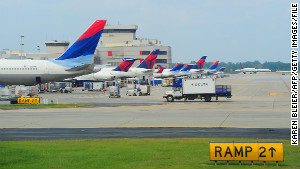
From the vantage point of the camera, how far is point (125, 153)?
2788 cm

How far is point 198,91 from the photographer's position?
78.8m

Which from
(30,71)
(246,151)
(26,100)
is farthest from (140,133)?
(26,100)

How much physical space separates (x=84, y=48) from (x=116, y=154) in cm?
4652

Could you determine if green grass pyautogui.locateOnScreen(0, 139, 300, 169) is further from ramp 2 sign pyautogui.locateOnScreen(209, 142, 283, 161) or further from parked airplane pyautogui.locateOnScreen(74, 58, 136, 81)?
parked airplane pyautogui.locateOnScreen(74, 58, 136, 81)

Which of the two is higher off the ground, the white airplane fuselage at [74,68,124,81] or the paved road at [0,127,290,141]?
the white airplane fuselage at [74,68,124,81]

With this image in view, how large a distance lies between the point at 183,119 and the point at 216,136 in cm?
1357

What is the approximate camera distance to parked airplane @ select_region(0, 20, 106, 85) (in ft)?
232

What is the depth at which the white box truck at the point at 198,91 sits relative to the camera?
3076 inches

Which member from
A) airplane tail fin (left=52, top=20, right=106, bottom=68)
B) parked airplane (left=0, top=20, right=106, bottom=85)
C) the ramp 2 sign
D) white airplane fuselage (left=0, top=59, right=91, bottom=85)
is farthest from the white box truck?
the ramp 2 sign

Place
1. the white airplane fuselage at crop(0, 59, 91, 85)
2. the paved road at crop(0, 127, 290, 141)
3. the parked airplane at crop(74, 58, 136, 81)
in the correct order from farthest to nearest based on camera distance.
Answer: the parked airplane at crop(74, 58, 136, 81) → the white airplane fuselage at crop(0, 59, 91, 85) → the paved road at crop(0, 127, 290, 141)

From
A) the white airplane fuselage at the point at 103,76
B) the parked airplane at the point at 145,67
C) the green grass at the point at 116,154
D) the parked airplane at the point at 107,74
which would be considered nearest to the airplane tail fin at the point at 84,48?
the green grass at the point at 116,154

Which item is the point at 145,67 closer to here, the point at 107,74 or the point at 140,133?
the point at 107,74

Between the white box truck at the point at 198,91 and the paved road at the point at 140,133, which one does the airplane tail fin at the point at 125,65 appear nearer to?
the white box truck at the point at 198,91

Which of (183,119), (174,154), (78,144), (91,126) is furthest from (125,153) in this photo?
(183,119)
